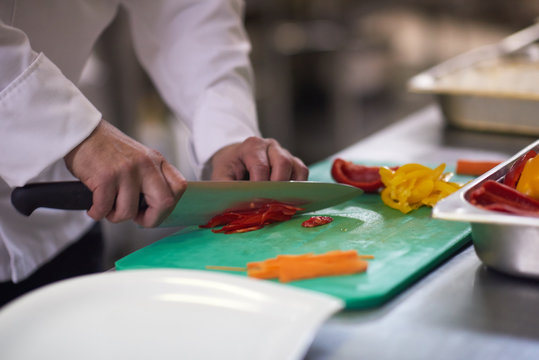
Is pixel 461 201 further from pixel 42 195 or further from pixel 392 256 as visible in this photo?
pixel 42 195

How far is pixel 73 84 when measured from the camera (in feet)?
4.23

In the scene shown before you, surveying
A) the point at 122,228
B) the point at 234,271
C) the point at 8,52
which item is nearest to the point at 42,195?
the point at 8,52

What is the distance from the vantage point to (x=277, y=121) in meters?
5.56

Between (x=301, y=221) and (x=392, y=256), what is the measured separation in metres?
0.26

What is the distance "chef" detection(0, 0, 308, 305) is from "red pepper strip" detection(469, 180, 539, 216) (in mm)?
472

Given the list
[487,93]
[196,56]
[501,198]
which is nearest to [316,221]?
[501,198]

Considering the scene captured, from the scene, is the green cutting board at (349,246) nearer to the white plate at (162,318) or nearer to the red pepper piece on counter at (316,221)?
the red pepper piece on counter at (316,221)

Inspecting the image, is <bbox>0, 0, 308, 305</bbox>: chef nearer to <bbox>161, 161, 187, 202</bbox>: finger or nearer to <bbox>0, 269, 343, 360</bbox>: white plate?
<bbox>161, 161, 187, 202</bbox>: finger

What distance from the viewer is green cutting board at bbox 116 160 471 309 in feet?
3.40

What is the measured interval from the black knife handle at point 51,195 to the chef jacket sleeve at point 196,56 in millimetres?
525

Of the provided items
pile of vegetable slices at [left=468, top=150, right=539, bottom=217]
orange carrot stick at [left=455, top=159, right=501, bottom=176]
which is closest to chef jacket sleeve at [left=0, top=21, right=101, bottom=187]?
pile of vegetable slices at [left=468, top=150, right=539, bottom=217]

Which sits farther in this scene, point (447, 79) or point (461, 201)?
point (447, 79)

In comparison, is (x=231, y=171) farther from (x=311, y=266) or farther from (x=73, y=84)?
(x=311, y=266)

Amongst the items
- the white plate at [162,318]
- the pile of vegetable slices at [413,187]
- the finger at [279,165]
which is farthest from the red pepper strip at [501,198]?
the finger at [279,165]
